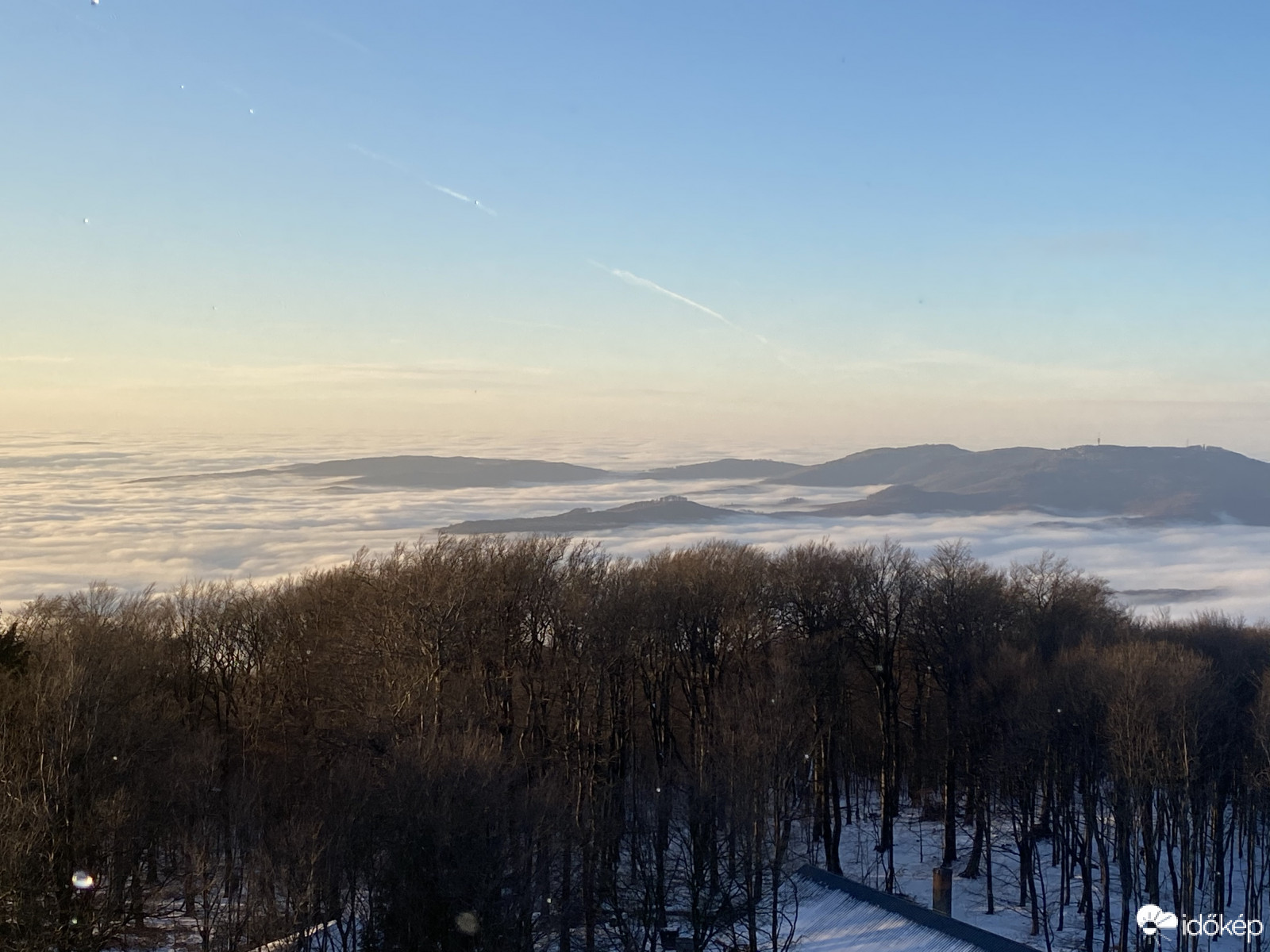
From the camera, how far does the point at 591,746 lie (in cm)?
3256

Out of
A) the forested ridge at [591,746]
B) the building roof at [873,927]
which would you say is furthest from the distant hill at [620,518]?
the building roof at [873,927]

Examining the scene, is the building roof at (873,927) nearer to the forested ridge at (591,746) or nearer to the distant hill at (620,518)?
the forested ridge at (591,746)

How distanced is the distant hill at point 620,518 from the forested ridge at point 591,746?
Answer: 168 ft

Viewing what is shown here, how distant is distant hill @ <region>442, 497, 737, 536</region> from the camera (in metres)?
99.4

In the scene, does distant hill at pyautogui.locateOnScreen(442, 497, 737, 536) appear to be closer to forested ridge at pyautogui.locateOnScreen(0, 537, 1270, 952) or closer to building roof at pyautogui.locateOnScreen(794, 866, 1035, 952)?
forested ridge at pyautogui.locateOnScreen(0, 537, 1270, 952)

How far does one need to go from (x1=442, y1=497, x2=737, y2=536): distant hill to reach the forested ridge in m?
51.2

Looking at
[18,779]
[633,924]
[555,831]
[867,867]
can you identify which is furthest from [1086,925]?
[18,779]

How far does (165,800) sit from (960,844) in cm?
3241

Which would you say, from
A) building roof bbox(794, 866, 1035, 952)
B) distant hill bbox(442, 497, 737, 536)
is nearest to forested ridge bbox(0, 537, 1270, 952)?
building roof bbox(794, 866, 1035, 952)

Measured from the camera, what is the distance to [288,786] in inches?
1265

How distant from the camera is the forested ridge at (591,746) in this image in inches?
842

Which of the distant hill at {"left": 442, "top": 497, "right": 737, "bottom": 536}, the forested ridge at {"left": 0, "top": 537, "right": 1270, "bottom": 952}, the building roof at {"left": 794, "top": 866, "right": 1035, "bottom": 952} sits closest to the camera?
the forested ridge at {"left": 0, "top": 537, "right": 1270, "bottom": 952}

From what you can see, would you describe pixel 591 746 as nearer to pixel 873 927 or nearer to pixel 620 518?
pixel 873 927

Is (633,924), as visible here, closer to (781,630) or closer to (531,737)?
(531,737)
